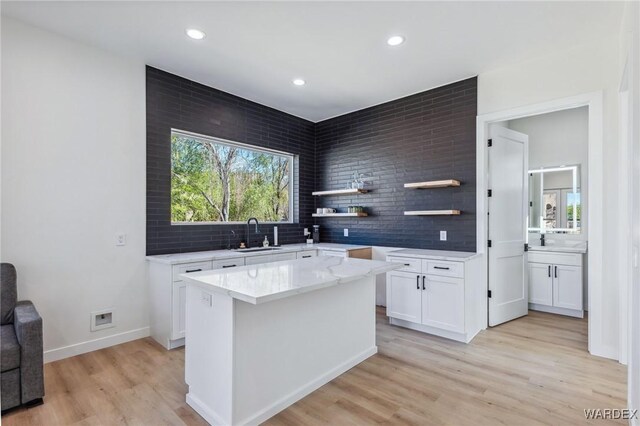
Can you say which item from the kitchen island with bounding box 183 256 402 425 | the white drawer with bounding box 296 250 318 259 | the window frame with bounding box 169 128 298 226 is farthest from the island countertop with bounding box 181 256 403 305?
the window frame with bounding box 169 128 298 226

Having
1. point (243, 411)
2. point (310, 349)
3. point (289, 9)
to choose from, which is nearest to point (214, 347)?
point (243, 411)

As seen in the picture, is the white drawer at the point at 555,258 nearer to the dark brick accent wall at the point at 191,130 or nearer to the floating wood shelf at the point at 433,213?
the floating wood shelf at the point at 433,213

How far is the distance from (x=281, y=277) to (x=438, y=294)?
2044mm

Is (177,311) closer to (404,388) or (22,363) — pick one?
(22,363)

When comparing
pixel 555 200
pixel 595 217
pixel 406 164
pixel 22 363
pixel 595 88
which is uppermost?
pixel 595 88

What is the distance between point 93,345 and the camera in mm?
3107

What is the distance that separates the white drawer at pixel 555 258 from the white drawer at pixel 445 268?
1793 mm

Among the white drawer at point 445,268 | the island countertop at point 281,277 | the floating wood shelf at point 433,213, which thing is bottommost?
the white drawer at point 445,268

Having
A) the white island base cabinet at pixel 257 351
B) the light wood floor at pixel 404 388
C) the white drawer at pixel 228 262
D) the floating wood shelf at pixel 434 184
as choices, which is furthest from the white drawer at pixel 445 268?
the white drawer at pixel 228 262

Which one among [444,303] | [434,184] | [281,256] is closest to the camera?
[444,303]

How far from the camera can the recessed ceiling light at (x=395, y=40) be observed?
2.96 meters

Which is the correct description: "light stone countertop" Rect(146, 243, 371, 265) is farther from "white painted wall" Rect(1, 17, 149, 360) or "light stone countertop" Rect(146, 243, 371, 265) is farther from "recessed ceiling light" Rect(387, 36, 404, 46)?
"recessed ceiling light" Rect(387, 36, 404, 46)

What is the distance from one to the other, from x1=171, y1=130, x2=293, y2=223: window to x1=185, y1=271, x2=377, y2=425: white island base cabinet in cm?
205

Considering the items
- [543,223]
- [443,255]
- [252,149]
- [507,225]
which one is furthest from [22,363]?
[543,223]
